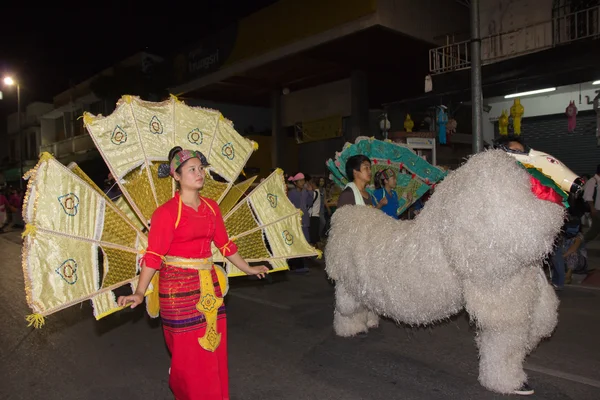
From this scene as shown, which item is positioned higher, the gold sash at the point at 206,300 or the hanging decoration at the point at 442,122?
the hanging decoration at the point at 442,122

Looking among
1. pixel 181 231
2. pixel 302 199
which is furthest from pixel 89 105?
pixel 181 231

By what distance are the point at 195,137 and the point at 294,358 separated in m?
2.34

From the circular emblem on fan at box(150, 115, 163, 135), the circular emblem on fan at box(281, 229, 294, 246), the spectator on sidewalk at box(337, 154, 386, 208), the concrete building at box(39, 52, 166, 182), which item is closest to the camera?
the circular emblem on fan at box(150, 115, 163, 135)

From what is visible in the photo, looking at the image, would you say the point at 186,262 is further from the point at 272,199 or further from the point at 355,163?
the point at 355,163

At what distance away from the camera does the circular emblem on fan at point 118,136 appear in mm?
3463

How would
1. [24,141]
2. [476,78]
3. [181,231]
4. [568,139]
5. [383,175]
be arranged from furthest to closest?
[24,141]
[568,139]
[476,78]
[383,175]
[181,231]

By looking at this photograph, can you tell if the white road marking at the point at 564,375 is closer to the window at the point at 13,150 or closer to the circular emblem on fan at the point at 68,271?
the circular emblem on fan at the point at 68,271

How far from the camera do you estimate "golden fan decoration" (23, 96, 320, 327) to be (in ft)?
9.39

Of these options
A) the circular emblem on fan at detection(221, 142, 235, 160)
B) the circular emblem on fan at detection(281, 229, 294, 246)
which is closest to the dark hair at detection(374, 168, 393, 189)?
the circular emblem on fan at detection(281, 229, 294, 246)

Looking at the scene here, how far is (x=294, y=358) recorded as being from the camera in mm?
4438

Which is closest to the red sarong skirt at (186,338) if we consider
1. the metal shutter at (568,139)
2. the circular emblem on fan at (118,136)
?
the circular emblem on fan at (118,136)

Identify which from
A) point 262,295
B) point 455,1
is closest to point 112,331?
point 262,295

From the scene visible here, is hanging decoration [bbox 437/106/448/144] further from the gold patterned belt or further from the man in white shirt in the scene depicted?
the gold patterned belt

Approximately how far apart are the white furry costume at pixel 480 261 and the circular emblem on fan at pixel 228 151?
1.40m
